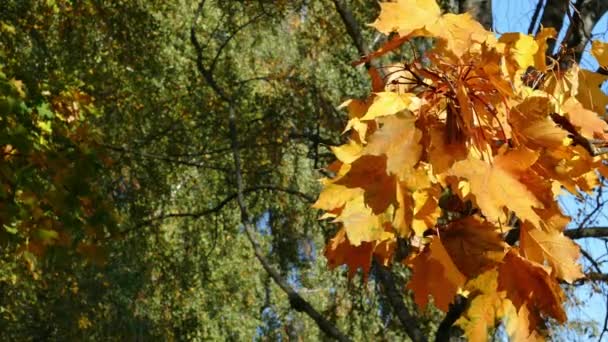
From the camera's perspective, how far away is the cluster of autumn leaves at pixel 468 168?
1.00m

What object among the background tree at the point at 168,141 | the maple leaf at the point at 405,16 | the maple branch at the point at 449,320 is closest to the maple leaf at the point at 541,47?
the maple leaf at the point at 405,16

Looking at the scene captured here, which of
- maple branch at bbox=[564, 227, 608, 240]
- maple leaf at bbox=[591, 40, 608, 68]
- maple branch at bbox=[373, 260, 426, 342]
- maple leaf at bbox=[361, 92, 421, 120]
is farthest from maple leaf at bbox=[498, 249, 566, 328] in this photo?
maple branch at bbox=[564, 227, 608, 240]

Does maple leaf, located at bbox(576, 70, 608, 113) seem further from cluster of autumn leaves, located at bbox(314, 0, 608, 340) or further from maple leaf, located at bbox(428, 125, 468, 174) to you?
maple leaf, located at bbox(428, 125, 468, 174)

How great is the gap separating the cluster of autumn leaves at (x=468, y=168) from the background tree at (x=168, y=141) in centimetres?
299

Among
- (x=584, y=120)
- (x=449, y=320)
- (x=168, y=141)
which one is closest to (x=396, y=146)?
(x=584, y=120)

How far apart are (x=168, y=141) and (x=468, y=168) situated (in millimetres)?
5185

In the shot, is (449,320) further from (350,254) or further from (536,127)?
(536,127)

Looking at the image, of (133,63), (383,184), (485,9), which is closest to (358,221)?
(383,184)

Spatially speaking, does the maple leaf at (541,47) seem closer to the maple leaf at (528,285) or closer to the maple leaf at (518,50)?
the maple leaf at (518,50)

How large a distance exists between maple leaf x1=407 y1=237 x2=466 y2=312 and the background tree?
296 centimetres

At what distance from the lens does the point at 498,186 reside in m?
0.99

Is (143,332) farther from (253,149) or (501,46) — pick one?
(501,46)

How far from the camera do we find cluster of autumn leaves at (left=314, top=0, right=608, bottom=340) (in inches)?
39.2

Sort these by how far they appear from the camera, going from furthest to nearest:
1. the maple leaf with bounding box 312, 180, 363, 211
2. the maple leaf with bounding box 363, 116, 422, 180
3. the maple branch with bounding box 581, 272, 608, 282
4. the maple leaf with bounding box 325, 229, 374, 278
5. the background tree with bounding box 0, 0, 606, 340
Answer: the background tree with bounding box 0, 0, 606, 340 → the maple branch with bounding box 581, 272, 608, 282 → the maple leaf with bounding box 325, 229, 374, 278 → the maple leaf with bounding box 312, 180, 363, 211 → the maple leaf with bounding box 363, 116, 422, 180
